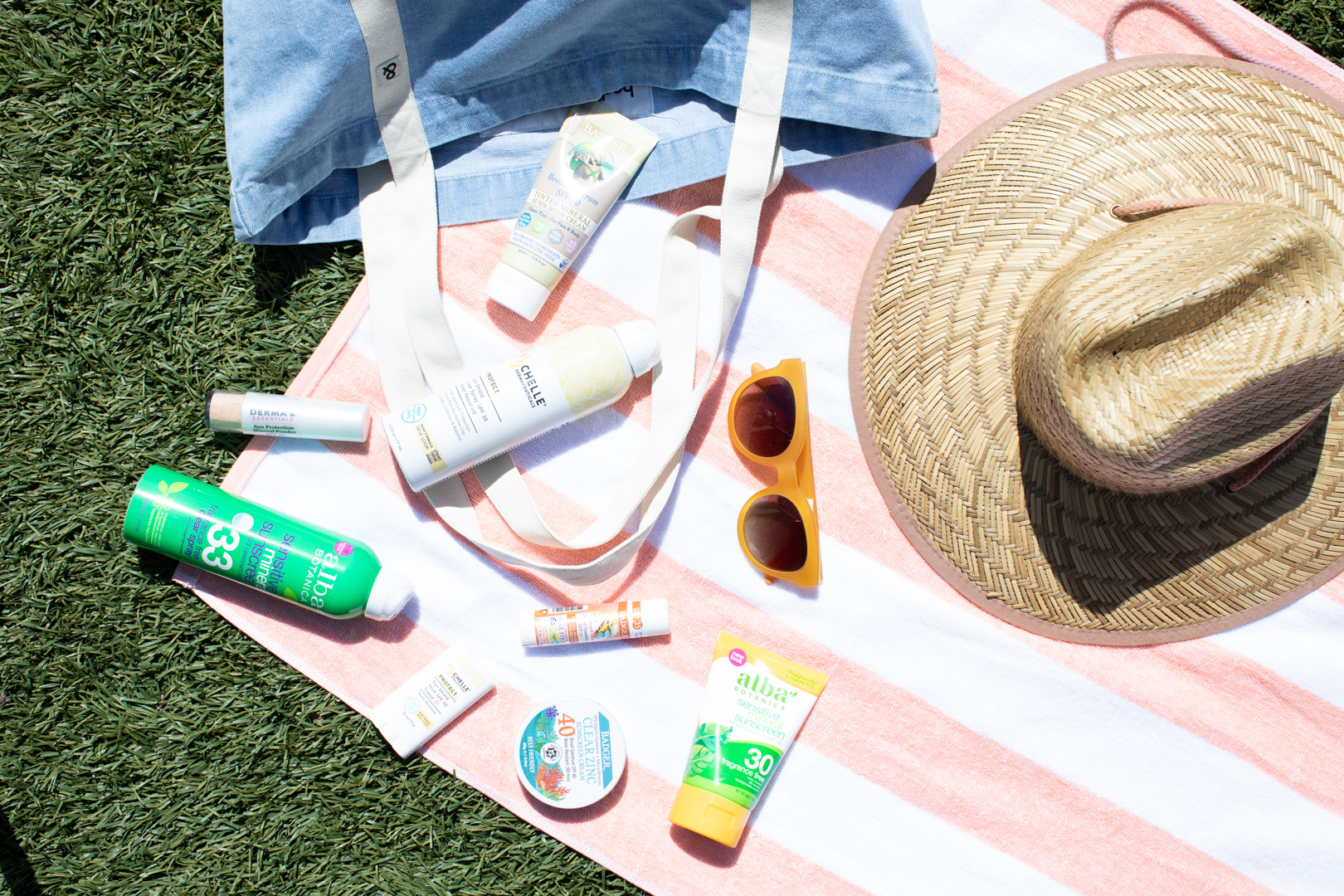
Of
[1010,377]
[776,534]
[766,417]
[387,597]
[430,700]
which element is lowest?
[430,700]

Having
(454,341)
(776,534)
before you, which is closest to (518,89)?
(454,341)

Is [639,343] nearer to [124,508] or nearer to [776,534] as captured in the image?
[776,534]

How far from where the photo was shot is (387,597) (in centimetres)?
84

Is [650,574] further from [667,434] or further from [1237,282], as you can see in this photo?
[1237,282]

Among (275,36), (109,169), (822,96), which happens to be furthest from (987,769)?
(109,169)

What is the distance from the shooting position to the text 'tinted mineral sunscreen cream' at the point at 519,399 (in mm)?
818

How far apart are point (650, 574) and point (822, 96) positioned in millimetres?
542

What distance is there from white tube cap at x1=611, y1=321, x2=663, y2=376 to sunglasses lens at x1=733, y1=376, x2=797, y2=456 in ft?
0.37

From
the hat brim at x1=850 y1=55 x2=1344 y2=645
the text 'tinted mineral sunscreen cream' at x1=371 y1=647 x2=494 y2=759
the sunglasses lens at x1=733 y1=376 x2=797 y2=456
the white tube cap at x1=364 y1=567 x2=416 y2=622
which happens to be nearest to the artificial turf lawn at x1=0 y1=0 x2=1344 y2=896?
the text 'tinted mineral sunscreen cream' at x1=371 y1=647 x2=494 y2=759

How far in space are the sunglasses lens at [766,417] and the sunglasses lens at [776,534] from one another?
56mm

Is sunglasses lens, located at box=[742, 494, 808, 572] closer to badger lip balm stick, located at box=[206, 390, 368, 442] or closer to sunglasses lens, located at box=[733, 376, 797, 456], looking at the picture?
sunglasses lens, located at box=[733, 376, 797, 456]

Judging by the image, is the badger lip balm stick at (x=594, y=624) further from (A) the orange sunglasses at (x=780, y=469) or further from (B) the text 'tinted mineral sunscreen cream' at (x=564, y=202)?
(B) the text 'tinted mineral sunscreen cream' at (x=564, y=202)

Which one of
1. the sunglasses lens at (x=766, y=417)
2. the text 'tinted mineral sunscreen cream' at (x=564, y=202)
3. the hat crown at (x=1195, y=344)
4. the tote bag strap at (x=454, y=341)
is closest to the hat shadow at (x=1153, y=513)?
the hat crown at (x=1195, y=344)

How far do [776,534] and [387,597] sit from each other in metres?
0.42
